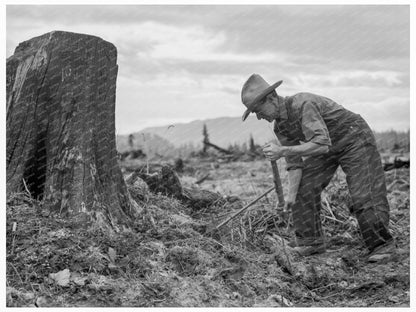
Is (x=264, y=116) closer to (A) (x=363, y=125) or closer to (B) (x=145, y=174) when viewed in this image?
(A) (x=363, y=125)

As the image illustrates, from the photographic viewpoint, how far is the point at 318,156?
6102mm

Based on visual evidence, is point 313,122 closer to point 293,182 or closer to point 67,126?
point 293,182

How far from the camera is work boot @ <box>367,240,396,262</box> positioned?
5.97 metres

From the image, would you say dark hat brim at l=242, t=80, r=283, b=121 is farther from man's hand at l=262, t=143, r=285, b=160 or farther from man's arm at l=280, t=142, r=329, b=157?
man's arm at l=280, t=142, r=329, b=157

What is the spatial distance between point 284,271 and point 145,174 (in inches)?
82.0

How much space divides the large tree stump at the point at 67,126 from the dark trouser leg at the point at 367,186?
2065 mm

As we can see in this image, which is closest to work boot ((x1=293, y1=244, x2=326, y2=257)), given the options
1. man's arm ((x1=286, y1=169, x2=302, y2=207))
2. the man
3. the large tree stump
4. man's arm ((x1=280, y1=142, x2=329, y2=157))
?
the man

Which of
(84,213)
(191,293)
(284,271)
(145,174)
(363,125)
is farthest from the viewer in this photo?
(145,174)

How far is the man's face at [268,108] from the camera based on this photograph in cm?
565

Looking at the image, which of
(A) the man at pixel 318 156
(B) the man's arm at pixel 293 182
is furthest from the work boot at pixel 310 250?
(B) the man's arm at pixel 293 182

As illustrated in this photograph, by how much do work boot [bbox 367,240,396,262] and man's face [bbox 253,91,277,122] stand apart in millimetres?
1632

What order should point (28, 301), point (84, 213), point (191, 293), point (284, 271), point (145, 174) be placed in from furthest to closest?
point (145, 174), point (284, 271), point (84, 213), point (191, 293), point (28, 301)

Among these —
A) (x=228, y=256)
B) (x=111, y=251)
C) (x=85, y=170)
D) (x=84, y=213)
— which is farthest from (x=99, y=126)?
(x=228, y=256)

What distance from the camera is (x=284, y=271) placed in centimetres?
546
